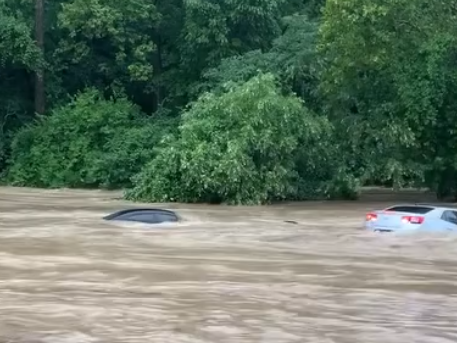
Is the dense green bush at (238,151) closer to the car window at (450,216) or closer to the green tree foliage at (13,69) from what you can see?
the car window at (450,216)

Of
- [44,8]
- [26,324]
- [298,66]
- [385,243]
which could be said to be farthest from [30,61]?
[26,324]

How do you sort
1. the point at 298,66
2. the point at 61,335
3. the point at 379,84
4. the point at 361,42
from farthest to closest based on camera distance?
the point at 298,66, the point at 379,84, the point at 361,42, the point at 61,335

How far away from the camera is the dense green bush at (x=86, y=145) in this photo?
4072cm

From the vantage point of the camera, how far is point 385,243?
21.3 meters

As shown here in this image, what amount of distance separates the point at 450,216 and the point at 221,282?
860 centimetres

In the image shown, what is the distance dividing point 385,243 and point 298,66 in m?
Result: 18.1

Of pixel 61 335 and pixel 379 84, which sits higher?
pixel 379 84

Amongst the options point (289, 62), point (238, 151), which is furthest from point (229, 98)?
point (289, 62)

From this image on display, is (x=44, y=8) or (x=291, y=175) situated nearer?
(x=291, y=175)

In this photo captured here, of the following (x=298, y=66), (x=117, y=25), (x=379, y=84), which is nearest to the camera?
(x=379, y=84)

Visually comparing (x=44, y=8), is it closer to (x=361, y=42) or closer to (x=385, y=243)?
(x=361, y=42)

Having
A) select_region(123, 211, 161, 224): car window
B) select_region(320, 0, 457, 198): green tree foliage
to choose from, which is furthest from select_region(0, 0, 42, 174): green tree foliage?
select_region(123, 211, 161, 224): car window

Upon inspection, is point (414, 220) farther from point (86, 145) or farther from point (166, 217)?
point (86, 145)

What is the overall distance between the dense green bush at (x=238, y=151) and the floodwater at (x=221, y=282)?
6125 millimetres
